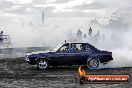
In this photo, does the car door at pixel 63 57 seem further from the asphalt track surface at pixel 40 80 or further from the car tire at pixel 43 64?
the asphalt track surface at pixel 40 80

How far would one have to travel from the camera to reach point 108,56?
2077 cm

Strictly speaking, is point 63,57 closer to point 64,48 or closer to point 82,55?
point 64,48

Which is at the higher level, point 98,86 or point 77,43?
point 77,43

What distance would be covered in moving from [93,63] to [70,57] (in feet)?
4.33

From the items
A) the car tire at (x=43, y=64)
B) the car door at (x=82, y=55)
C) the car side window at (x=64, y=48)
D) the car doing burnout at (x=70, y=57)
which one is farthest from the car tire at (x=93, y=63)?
the car tire at (x=43, y=64)

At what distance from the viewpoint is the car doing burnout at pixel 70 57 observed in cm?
2055

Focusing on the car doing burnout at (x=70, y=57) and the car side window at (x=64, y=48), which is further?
the car side window at (x=64, y=48)

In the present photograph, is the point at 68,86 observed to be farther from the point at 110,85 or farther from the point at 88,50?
the point at 88,50

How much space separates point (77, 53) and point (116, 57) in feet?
13.6

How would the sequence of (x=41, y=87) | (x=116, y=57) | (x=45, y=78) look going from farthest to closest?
(x=116, y=57) < (x=45, y=78) < (x=41, y=87)

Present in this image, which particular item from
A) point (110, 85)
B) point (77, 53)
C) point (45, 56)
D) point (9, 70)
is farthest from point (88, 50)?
point (110, 85)

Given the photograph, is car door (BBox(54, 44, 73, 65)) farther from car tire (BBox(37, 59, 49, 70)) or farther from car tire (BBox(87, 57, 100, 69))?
car tire (BBox(87, 57, 100, 69))

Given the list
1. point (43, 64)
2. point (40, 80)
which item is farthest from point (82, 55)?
point (40, 80)

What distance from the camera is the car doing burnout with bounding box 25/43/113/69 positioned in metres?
20.5
